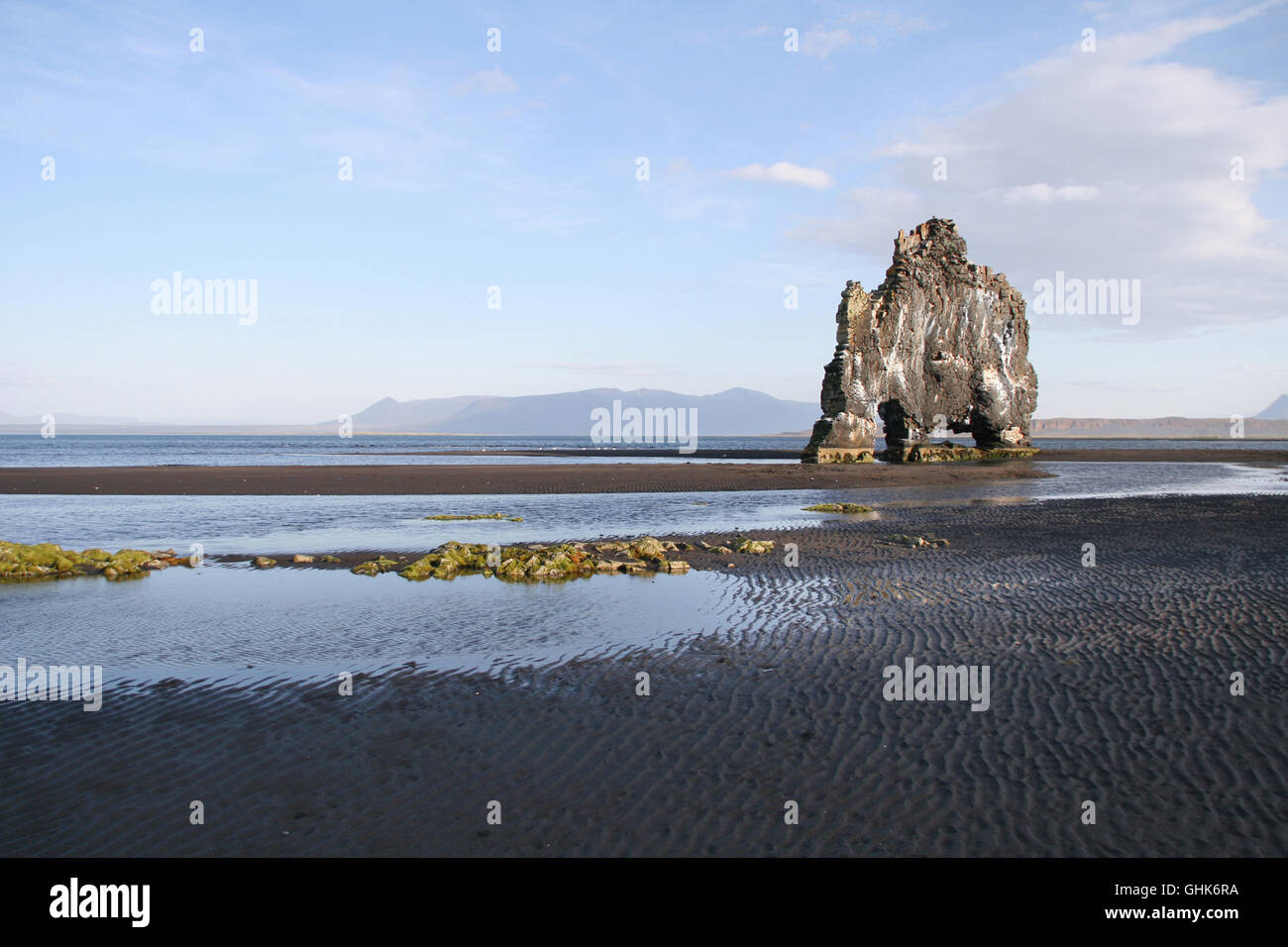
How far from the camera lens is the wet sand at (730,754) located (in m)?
6.64

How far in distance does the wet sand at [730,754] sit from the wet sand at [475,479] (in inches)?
1300

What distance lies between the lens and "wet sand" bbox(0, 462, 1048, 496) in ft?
151

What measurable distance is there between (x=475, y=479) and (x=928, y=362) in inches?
1852

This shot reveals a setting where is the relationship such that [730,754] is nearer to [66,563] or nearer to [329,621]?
[329,621]

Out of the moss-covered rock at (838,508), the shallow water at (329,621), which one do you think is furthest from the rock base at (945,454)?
the shallow water at (329,621)

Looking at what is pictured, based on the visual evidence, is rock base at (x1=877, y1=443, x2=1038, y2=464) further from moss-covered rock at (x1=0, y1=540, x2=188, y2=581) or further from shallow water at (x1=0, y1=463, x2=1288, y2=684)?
moss-covered rock at (x1=0, y1=540, x2=188, y2=581)

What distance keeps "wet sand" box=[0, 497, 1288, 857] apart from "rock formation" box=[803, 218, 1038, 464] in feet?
193

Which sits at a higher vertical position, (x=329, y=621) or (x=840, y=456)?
(x=840, y=456)

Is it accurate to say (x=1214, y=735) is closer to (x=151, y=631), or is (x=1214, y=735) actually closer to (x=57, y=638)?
(x=151, y=631)

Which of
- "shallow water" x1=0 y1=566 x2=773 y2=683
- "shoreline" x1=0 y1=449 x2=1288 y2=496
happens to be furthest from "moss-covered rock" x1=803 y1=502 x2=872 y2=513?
"shallow water" x1=0 y1=566 x2=773 y2=683

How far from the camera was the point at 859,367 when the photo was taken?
234ft

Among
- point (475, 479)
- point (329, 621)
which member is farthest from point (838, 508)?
point (475, 479)

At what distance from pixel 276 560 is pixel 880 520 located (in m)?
21.0

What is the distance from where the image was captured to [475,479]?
5419cm
